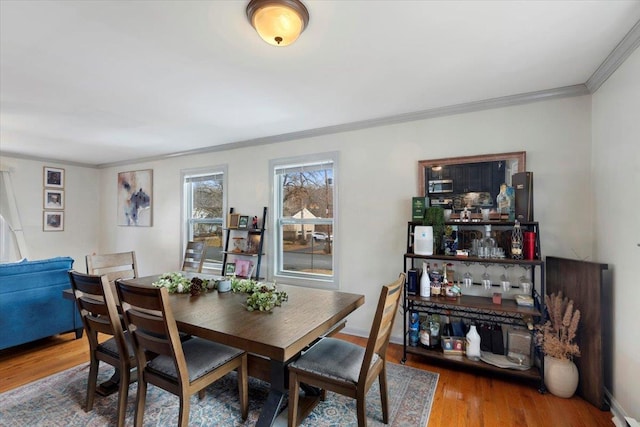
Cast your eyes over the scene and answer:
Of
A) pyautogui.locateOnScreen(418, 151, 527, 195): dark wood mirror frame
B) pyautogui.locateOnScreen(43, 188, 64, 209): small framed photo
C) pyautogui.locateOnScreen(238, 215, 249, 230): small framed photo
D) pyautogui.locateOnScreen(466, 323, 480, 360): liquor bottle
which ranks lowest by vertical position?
pyautogui.locateOnScreen(466, 323, 480, 360): liquor bottle

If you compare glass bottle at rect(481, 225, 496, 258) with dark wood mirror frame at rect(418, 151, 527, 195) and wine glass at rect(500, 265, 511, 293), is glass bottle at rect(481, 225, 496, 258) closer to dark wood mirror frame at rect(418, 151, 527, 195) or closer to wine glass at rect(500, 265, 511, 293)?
wine glass at rect(500, 265, 511, 293)

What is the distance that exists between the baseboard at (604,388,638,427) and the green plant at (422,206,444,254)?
151 cm

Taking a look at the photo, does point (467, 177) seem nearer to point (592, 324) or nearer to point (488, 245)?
point (488, 245)

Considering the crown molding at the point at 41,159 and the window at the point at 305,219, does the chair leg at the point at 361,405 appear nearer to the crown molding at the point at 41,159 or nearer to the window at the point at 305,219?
the window at the point at 305,219

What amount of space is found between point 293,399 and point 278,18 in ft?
6.86

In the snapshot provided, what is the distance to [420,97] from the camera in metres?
2.77

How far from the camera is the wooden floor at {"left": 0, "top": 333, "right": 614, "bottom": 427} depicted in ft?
6.63

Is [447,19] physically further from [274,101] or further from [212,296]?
[212,296]

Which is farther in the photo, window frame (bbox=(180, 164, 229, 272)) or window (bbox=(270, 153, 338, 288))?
window frame (bbox=(180, 164, 229, 272))

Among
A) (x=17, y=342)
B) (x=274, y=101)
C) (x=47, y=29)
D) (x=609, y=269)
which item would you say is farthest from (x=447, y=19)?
(x=17, y=342)

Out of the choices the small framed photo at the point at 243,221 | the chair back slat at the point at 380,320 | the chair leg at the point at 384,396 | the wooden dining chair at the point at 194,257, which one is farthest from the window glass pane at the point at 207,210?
the chair back slat at the point at 380,320

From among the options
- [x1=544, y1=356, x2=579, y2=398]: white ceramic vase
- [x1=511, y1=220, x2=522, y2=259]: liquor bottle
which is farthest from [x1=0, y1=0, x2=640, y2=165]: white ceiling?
[x1=544, y1=356, x2=579, y2=398]: white ceramic vase

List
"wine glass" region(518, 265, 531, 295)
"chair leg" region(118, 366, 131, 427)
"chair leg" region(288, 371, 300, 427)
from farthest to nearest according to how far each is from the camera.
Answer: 1. "wine glass" region(518, 265, 531, 295)
2. "chair leg" region(118, 366, 131, 427)
3. "chair leg" region(288, 371, 300, 427)

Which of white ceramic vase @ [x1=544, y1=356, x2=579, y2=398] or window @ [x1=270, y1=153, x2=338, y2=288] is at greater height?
window @ [x1=270, y1=153, x2=338, y2=288]
